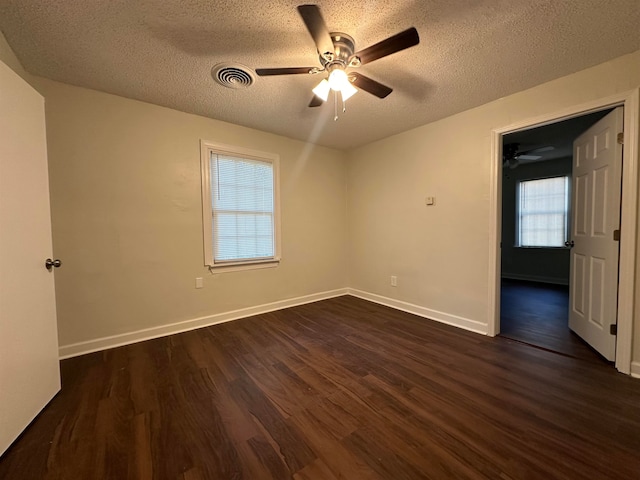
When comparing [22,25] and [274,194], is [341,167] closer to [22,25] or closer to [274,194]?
[274,194]

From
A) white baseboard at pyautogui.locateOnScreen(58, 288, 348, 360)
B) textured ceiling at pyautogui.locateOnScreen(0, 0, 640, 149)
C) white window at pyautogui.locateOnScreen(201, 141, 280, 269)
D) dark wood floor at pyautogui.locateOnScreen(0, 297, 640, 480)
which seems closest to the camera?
dark wood floor at pyautogui.locateOnScreen(0, 297, 640, 480)

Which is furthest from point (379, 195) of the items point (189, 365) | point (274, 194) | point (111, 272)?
point (111, 272)

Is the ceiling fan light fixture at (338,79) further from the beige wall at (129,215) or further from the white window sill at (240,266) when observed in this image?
the white window sill at (240,266)

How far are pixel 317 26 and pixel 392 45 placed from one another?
0.44 metres

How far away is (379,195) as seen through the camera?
382cm

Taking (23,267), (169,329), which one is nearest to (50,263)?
(23,267)

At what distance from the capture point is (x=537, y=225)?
5.32 metres

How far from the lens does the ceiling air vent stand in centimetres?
204

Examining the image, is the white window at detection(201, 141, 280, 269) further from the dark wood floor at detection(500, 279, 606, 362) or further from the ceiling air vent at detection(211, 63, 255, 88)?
the dark wood floor at detection(500, 279, 606, 362)

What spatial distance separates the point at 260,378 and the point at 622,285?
2895 millimetres

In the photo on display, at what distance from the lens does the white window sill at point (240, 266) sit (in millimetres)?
3119

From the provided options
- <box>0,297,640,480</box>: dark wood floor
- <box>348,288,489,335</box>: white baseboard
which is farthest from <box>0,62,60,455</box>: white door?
<box>348,288,489,335</box>: white baseboard

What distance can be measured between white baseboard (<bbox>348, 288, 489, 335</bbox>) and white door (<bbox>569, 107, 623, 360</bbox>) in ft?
2.82

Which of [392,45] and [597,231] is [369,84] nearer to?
[392,45]
